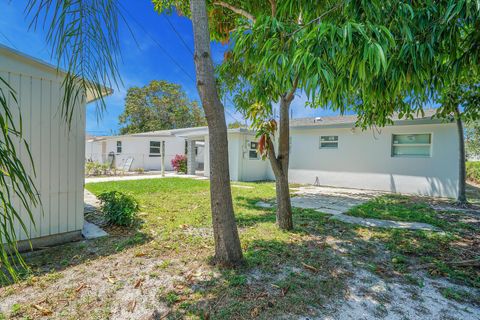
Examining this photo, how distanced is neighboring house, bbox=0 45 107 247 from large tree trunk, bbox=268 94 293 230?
2.98 meters

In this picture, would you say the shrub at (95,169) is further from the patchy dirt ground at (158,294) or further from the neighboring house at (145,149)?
the patchy dirt ground at (158,294)

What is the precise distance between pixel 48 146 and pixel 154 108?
2750cm

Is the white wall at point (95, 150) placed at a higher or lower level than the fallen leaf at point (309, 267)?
higher

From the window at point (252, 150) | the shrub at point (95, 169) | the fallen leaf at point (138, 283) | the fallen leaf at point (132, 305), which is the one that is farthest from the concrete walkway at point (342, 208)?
the shrub at point (95, 169)

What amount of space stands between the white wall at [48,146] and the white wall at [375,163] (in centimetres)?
1001

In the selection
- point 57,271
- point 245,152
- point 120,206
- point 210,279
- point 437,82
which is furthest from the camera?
point 245,152

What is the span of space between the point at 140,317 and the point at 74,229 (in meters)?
2.44

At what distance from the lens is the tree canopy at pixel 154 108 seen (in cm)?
2903

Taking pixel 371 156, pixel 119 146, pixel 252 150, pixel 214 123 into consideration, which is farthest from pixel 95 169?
pixel 371 156

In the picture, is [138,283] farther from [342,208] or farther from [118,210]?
[342,208]

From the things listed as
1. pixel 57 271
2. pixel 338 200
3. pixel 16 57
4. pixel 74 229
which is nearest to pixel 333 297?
pixel 57 271

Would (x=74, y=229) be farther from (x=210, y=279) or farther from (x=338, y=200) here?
(x=338, y=200)

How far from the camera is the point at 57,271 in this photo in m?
2.96

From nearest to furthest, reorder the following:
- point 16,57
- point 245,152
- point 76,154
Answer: point 16,57
point 76,154
point 245,152
